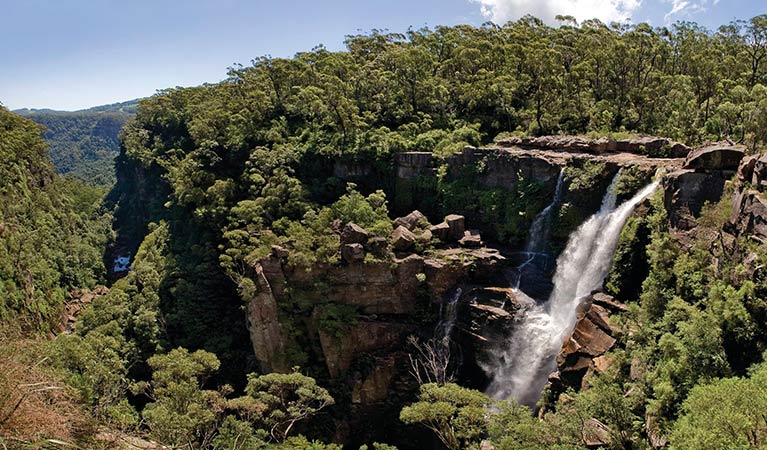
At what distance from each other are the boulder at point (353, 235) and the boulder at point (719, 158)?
16.0 m

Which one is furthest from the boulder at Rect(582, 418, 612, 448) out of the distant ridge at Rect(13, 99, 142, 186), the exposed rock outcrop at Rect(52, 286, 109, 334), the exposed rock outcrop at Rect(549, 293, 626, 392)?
the distant ridge at Rect(13, 99, 142, 186)

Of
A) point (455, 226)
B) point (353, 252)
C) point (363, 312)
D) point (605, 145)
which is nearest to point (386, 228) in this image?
point (353, 252)

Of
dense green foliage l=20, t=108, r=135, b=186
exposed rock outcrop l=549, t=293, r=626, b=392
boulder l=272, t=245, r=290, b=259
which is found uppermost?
dense green foliage l=20, t=108, r=135, b=186

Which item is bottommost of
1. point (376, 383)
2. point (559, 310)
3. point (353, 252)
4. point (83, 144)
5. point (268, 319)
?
point (376, 383)

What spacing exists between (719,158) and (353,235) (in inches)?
685

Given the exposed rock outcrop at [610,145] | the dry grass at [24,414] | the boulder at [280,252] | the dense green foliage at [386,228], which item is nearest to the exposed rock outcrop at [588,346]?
the dense green foliage at [386,228]

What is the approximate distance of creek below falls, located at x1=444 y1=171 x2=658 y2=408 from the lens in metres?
23.8

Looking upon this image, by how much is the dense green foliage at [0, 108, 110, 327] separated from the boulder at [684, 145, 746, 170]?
39474mm

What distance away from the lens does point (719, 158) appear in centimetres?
2038

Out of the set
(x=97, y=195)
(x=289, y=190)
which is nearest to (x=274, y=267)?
(x=289, y=190)

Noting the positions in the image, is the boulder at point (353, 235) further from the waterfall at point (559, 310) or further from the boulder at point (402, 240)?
the waterfall at point (559, 310)

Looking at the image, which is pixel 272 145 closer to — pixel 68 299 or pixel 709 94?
pixel 68 299

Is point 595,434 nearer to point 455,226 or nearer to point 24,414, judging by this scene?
point 455,226

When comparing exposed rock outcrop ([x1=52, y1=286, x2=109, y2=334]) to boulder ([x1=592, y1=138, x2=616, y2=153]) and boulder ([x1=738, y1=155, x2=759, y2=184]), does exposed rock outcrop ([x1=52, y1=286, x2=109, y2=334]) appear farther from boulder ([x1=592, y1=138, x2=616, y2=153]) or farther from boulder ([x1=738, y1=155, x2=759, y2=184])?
boulder ([x1=738, y1=155, x2=759, y2=184])
